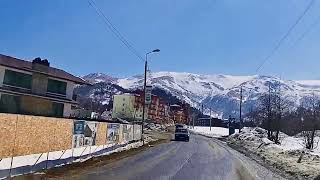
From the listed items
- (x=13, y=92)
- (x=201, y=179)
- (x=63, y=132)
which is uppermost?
(x=13, y=92)

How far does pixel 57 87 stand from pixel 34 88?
14.8 feet

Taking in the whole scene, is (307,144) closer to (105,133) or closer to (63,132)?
(105,133)

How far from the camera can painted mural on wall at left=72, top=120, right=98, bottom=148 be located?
28.7 metres

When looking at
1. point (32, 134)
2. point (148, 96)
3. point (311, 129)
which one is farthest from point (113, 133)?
point (311, 129)

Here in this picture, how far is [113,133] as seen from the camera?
40594 millimetres

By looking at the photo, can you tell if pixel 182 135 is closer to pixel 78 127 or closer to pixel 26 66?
pixel 26 66

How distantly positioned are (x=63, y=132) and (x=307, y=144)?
33.5 m

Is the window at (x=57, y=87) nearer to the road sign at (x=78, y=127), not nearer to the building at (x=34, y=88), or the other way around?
the building at (x=34, y=88)

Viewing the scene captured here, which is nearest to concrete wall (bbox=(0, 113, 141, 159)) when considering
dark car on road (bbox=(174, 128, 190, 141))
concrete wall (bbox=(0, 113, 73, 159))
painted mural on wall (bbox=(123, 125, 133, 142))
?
concrete wall (bbox=(0, 113, 73, 159))

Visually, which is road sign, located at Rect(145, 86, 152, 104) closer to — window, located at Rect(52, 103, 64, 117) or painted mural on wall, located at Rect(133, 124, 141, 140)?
painted mural on wall, located at Rect(133, 124, 141, 140)

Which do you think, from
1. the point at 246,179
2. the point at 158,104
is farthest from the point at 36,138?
the point at 158,104

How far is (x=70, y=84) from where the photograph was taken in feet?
204

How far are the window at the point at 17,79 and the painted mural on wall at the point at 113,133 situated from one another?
17.0m

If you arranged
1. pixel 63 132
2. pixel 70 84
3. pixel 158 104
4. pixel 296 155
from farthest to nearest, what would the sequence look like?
1. pixel 158 104
2. pixel 70 84
3. pixel 296 155
4. pixel 63 132
